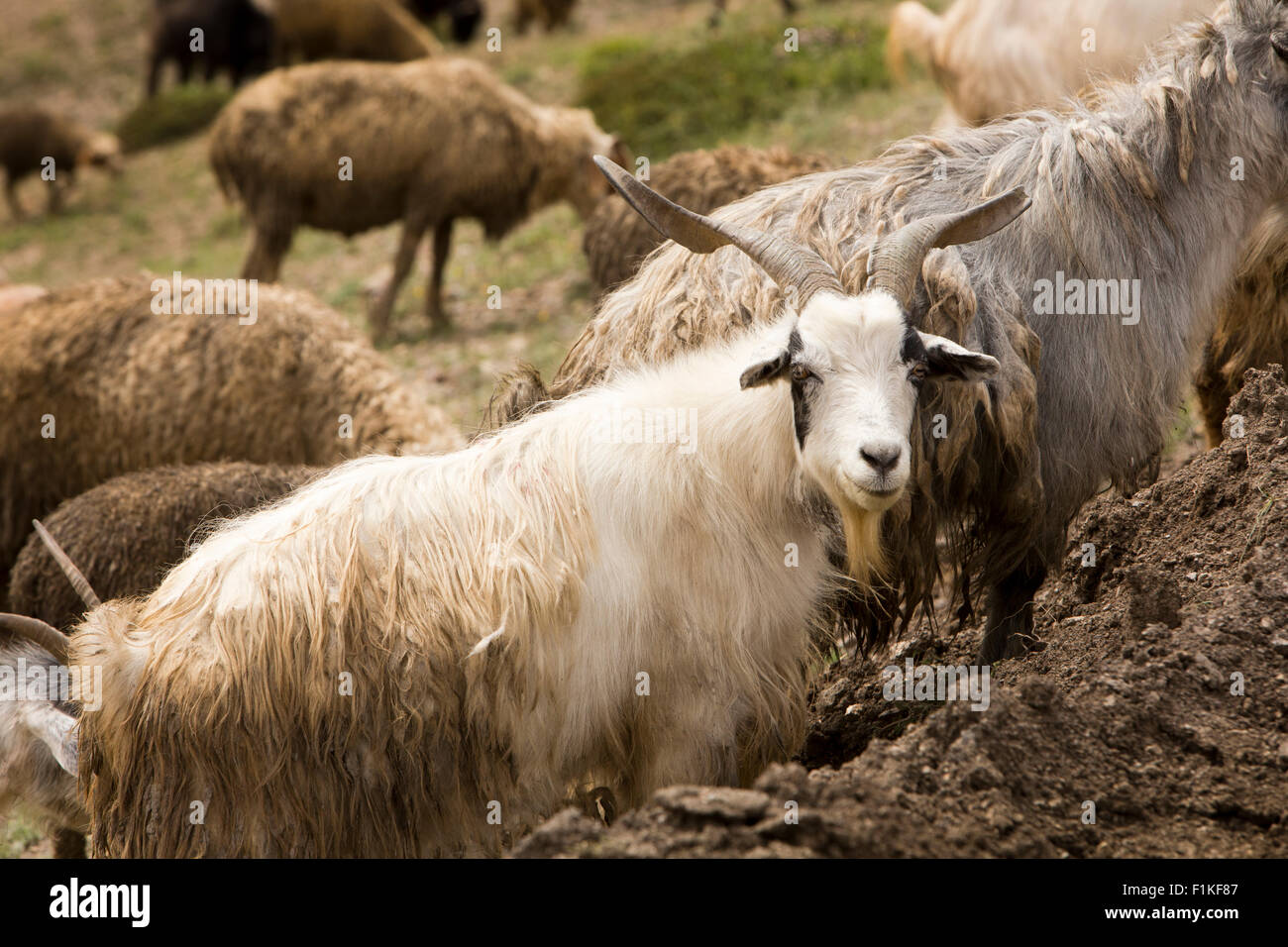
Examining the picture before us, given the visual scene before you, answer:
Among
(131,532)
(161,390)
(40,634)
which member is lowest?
(40,634)

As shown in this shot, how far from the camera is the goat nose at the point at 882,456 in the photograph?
3.12m

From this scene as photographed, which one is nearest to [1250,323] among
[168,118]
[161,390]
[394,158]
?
[161,390]

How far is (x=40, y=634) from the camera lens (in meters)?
4.30

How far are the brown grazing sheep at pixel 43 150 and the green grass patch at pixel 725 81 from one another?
7516 millimetres

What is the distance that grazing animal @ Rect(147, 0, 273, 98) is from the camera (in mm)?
21641

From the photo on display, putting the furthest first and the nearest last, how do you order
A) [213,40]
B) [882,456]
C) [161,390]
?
[213,40] → [161,390] → [882,456]

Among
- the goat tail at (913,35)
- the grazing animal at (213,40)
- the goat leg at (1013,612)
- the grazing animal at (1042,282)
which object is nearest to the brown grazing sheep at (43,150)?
the grazing animal at (213,40)

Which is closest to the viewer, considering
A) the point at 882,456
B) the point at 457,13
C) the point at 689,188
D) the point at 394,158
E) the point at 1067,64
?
the point at 882,456

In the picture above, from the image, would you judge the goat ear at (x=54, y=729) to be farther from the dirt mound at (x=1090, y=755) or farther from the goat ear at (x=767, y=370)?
the goat ear at (x=767, y=370)

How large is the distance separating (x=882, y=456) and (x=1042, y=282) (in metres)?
1.35

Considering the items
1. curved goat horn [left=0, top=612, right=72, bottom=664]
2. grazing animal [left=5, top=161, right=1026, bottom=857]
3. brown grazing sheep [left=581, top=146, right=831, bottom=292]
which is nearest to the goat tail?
brown grazing sheep [left=581, top=146, right=831, bottom=292]

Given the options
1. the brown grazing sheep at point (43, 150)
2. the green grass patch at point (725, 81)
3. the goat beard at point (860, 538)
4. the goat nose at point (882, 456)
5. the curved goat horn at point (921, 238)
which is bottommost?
the goat beard at point (860, 538)

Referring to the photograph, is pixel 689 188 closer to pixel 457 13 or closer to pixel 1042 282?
pixel 1042 282

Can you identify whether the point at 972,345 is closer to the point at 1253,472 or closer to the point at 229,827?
the point at 1253,472
